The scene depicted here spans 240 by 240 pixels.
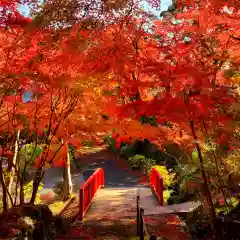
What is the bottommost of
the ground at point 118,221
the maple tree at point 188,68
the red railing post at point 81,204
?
the ground at point 118,221

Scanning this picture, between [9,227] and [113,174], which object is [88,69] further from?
[113,174]

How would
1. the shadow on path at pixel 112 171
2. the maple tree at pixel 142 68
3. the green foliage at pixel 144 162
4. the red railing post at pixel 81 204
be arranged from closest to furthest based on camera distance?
the maple tree at pixel 142 68, the red railing post at pixel 81 204, the green foliage at pixel 144 162, the shadow on path at pixel 112 171

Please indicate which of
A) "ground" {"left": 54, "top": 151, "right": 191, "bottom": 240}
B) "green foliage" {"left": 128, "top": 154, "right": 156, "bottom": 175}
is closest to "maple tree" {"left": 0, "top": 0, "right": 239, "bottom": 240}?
"ground" {"left": 54, "top": 151, "right": 191, "bottom": 240}

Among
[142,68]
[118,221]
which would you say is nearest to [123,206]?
[118,221]

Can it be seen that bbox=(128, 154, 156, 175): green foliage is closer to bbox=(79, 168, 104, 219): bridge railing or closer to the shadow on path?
the shadow on path

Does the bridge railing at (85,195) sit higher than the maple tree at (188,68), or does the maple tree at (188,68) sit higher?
the maple tree at (188,68)

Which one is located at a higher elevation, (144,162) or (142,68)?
(142,68)

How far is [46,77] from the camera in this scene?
255 inches

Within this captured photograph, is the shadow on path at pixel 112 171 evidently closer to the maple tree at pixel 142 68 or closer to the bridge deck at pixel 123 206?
the bridge deck at pixel 123 206

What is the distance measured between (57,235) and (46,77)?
12.5 ft

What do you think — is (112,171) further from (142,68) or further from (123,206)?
(142,68)

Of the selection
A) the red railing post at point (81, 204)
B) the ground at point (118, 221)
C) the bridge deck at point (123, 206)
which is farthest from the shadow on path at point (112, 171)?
the red railing post at point (81, 204)

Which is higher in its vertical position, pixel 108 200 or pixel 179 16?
pixel 179 16

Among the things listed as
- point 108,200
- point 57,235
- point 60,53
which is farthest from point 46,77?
point 108,200
